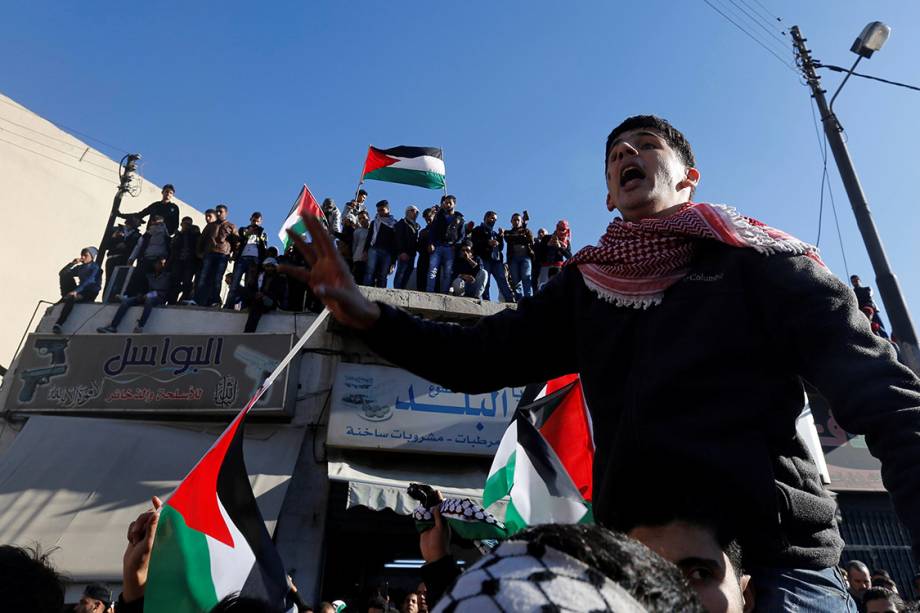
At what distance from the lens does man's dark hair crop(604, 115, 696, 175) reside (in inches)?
71.2

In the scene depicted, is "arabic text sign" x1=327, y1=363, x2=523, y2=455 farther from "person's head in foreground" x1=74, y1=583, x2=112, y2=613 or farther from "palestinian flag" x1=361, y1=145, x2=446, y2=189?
"person's head in foreground" x1=74, y1=583, x2=112, y2=613

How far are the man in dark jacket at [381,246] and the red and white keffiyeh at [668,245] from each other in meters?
9.30

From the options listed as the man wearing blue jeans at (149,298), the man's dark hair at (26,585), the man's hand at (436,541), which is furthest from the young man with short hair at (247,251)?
the man's dark hair at (26,585)

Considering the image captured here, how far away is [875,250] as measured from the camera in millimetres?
6129

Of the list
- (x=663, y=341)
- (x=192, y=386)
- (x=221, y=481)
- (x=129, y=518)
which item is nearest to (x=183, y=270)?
(x=192, y=386)

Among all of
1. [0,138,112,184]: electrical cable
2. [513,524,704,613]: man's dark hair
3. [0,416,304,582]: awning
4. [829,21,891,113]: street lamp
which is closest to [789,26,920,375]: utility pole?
[829,21,891,113]: street lamp

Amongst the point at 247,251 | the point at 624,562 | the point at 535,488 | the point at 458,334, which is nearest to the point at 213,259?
the point at 247,251

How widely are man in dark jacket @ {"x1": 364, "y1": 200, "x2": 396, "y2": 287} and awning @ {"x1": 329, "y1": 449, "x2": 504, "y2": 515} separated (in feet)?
9.37

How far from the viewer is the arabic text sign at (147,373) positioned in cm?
936

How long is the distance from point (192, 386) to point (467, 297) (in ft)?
14.2

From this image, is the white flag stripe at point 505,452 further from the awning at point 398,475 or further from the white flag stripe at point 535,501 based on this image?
the awning at point 398,475

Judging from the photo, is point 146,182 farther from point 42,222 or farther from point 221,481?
point 221,481

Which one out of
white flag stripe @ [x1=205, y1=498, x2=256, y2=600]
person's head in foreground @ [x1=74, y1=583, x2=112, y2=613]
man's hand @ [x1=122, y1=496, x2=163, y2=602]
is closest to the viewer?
man's hand @ [x1=122, y1=496, x2=163, y2=602]

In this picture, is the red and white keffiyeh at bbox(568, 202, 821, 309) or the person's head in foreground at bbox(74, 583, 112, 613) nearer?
the red and white keffiyeh at bbox(568, 202, 821, 309)
